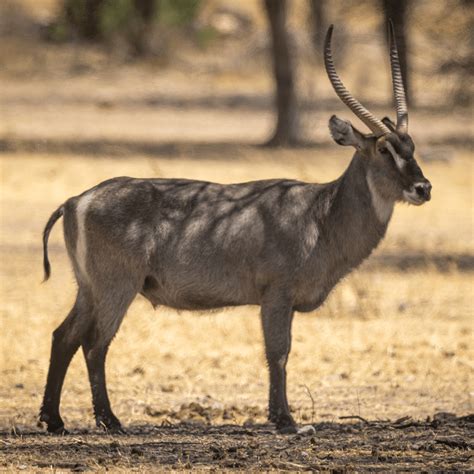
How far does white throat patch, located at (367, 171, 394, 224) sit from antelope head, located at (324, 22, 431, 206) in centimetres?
1

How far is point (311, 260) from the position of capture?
7.59m

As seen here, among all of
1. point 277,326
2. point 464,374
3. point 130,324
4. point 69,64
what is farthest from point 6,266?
point 69,64

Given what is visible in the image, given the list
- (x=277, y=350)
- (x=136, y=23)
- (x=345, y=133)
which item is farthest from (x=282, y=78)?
(x=277, y=350)

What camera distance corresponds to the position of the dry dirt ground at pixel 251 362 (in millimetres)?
6703

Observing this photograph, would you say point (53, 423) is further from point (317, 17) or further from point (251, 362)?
point (317, 17)

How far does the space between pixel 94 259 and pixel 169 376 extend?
205 cm

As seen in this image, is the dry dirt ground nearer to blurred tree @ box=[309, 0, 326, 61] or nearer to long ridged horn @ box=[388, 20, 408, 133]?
long ridged horn @ box=[388, 20, 408, 133]

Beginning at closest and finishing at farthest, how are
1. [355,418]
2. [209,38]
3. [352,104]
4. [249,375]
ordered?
[352,104], [355,418], [249,375], [209,38]

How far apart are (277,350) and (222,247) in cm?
66

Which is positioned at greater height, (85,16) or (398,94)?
(85,16)

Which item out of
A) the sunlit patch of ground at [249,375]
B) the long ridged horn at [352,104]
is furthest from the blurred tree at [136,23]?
the long ridged horn at [352,104]

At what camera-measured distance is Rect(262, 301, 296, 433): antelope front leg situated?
749 cm

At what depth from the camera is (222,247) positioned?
7.62 meters

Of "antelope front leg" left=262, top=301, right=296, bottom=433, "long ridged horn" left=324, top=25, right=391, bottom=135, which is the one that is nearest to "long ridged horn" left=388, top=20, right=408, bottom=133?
"long ridged horn" left=324, top=25, right=391, bottom=135
